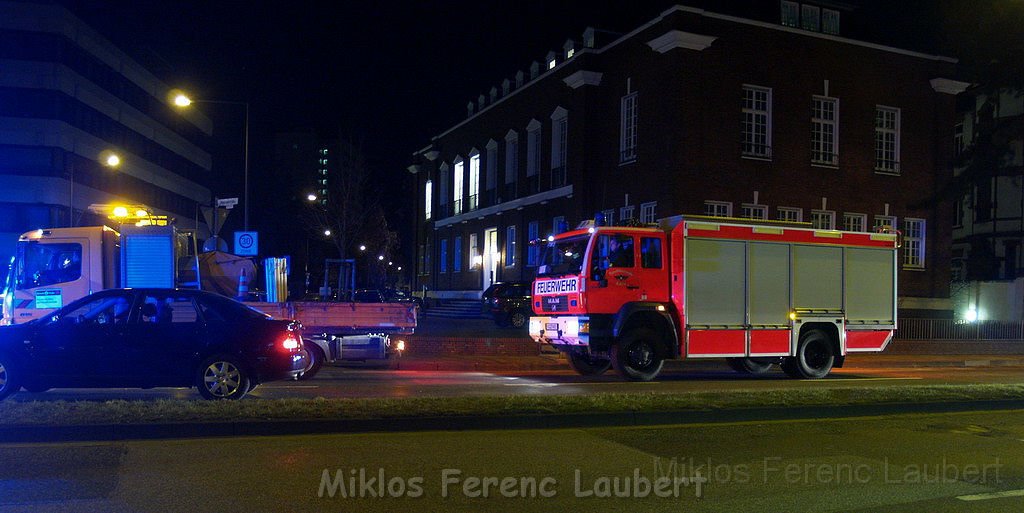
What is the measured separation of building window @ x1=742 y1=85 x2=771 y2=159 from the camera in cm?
3169

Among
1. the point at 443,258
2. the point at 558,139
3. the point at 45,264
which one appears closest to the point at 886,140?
the point at 558,139

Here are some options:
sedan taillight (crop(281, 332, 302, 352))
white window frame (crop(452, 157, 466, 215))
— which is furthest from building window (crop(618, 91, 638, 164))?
sedan taillight (crop(281, 332, 302, 352))

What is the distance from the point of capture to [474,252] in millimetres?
49125

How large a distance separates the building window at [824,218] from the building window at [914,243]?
3905 mm

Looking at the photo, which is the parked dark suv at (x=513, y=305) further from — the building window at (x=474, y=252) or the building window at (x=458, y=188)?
the building window at (x=458, y=188)

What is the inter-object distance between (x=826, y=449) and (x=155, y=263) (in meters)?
13.8

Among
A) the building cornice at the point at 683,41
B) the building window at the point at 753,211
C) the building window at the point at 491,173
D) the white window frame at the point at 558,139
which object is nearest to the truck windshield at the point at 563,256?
the building cornice at the point at 683,41

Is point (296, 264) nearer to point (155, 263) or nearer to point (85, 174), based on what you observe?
point (85, 174)

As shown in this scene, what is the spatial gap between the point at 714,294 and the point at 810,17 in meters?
21.4

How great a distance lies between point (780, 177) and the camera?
32.2 meters

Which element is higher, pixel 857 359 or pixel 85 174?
pixel 85 174

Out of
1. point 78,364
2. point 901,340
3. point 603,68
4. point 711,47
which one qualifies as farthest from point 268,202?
point 78,364

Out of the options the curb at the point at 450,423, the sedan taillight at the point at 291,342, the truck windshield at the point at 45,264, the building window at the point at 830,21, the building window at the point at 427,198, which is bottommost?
the curb at the point at 450,423

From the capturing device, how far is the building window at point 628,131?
33.3 meters
